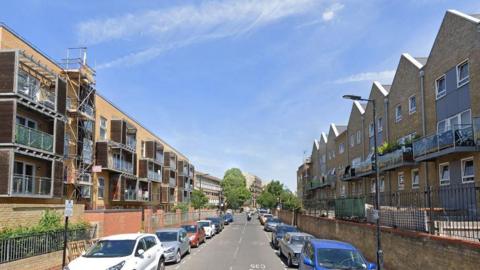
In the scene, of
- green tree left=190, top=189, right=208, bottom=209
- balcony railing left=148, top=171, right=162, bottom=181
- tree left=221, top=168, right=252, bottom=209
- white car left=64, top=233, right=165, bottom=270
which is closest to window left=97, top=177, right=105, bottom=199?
balcony railing left=148, top=171, right=162, bottom=181

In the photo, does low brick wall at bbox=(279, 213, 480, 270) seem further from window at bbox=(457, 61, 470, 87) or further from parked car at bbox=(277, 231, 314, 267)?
window at bbox=(457, 61, 470, 87)

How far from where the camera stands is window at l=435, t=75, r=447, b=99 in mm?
25344

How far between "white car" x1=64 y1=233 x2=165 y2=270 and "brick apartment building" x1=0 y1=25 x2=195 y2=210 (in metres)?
10.9

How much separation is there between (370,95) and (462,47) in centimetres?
1537

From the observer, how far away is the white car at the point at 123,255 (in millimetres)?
12158

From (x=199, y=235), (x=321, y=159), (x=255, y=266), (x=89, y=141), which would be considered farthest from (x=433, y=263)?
(x=321, y=159)

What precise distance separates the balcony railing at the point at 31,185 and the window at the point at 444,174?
2143 cm

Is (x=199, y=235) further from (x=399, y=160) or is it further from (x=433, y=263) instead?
(x=433, y=263)

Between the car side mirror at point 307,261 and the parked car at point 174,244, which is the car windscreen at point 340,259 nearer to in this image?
the car side mirror at point 307,261

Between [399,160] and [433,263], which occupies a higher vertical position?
[399,160]

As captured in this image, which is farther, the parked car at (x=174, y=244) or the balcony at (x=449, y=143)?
the balcony at (x=449, y=143)

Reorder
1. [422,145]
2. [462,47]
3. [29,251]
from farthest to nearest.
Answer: [422,145]
[462,47]
[29,251]

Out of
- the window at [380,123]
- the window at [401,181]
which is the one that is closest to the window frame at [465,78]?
the window at [401,181]

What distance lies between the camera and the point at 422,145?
25.5 m
